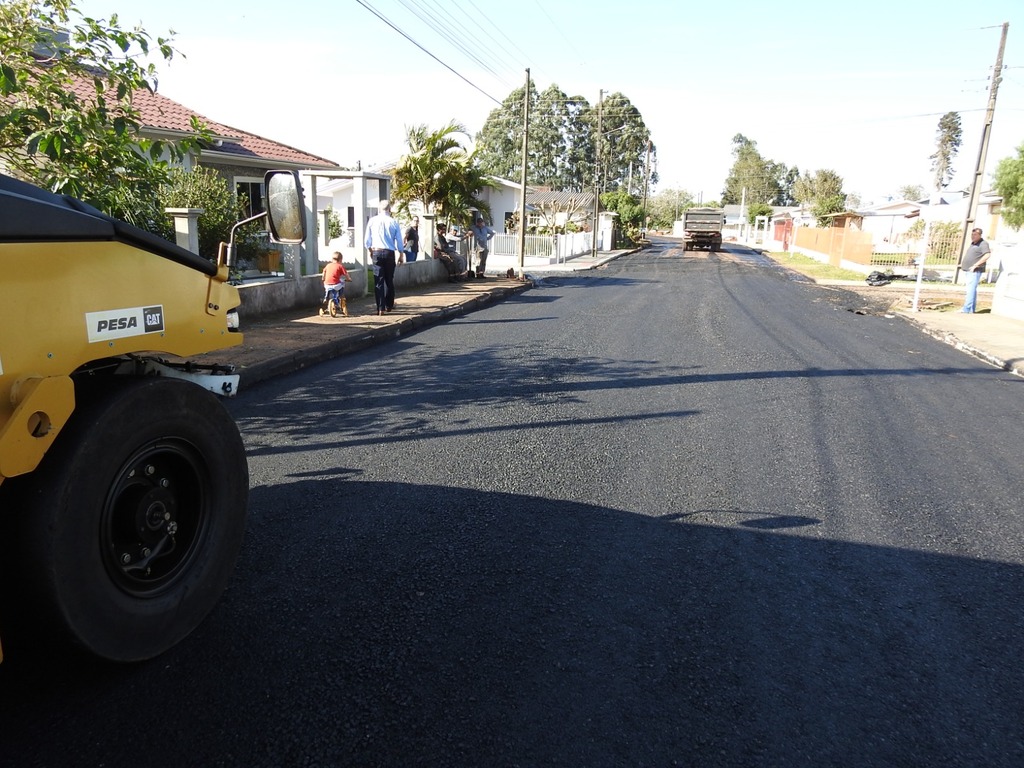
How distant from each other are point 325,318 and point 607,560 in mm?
9048

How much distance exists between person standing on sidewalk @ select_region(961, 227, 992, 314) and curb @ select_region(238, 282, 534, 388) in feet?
33.7

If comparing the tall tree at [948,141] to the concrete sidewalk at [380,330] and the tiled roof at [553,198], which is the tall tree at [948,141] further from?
the concrete sidewalk at [380,330]

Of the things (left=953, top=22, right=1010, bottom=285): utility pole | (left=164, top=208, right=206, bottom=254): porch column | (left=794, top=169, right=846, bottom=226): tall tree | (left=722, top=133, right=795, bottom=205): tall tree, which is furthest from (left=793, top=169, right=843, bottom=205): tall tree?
(left=164, top=208, right=206, bottom=254): porch column

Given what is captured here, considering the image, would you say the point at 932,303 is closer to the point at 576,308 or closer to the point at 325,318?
the point at 576,308

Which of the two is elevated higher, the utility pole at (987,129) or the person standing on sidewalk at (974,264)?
the utility pole at (987,129)

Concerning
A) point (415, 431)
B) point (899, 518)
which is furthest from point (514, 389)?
point (899, 518)

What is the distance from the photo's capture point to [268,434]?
5.95 meters

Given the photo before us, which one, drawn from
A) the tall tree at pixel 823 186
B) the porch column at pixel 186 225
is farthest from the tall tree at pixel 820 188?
the porch column at pixel 186 225

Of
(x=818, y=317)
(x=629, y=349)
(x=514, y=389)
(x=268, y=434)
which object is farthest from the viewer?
(x=818, y=317)

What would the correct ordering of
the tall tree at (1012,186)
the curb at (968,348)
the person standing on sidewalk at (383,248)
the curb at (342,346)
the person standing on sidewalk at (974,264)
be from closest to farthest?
the curb at (342,346) → the curb at (968,348) → the person standing on sidewalk at (383,248) → the person standing on sidewalk at (974,264) → the tall tree at (1012,186)

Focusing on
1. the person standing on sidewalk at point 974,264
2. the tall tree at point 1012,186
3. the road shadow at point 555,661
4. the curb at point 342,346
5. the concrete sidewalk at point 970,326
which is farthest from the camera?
the tall tree at point 1012,186

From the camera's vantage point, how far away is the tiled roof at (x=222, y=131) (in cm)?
1575

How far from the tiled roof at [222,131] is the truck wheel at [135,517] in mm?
12556

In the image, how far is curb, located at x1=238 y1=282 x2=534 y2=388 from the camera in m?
7.96
